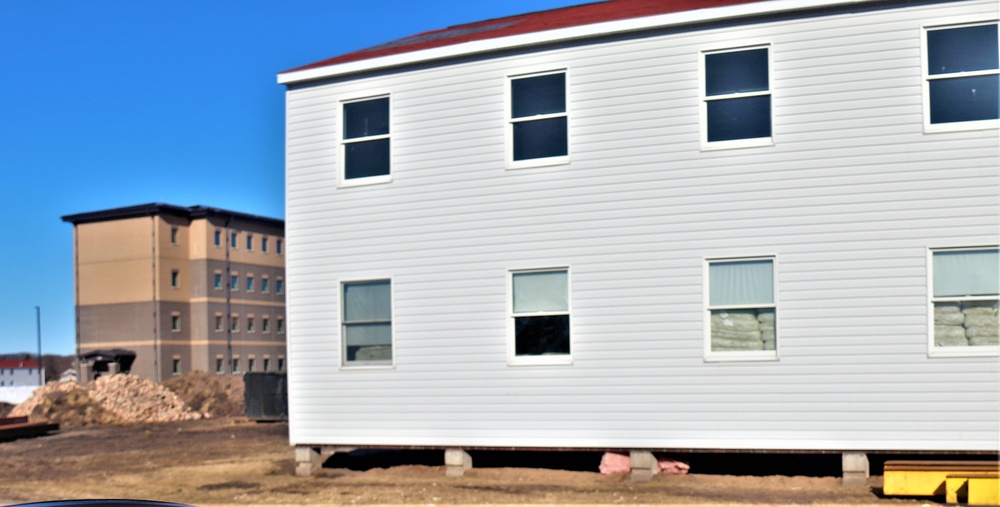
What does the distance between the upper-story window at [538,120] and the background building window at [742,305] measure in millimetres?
2975

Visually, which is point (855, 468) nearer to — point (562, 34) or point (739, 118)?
point (739, 118)

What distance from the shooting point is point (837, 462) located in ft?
52.9

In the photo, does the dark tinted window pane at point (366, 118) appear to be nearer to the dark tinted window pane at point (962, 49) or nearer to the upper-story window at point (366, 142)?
the upper-story window at point (366, 142)

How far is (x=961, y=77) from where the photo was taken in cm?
1415

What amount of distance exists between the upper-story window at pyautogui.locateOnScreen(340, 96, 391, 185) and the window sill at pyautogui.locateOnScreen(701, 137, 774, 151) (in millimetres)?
5169

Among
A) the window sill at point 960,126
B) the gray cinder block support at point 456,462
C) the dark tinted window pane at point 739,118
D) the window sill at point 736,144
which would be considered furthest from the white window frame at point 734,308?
the gray cinder block support at point 456,462

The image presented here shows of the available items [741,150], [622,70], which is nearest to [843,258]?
[741,150]

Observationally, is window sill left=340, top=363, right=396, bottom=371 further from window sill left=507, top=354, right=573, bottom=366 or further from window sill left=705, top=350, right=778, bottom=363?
window sill left=705, top=350, right=778, bottom=363

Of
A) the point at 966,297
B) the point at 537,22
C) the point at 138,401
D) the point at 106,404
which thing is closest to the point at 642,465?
the point at 966,297

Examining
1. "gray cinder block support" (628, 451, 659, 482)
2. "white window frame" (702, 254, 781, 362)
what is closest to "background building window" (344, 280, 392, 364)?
"gray cinder block support" (628, 451, 659, 482)

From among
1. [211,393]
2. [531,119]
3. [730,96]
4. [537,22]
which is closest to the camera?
[730,96]

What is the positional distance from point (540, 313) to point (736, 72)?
14.9 ft

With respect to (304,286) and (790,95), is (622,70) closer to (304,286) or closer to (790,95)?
(790,95)

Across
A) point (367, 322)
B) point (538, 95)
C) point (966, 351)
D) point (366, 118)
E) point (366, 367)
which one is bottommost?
point (366, 367)
